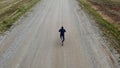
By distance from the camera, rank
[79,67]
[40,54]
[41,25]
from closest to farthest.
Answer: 1. [79,67]
2. [40,54]
3. [41,25]

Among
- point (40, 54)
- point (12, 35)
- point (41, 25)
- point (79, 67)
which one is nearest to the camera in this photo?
point (79, 67)

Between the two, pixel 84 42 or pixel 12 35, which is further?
pixel 12 35

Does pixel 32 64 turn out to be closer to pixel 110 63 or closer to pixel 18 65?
pixel 18 65

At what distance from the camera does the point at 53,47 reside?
17375 mm

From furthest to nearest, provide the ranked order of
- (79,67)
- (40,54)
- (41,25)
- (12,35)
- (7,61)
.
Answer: (41,25)
(12,35)
(40,54)
(7,61)
(79,67)

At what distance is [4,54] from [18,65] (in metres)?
2.40

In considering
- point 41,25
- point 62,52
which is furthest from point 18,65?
point 41,25

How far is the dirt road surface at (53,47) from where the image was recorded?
14.5 meters

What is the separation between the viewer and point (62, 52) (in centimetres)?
1625

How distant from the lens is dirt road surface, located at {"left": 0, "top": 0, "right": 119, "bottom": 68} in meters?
14.5

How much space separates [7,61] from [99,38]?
328 inches

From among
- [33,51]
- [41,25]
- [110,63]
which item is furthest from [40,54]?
[41,25]

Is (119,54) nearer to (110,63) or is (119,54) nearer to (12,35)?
(110,63)

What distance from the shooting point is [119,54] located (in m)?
15.8
